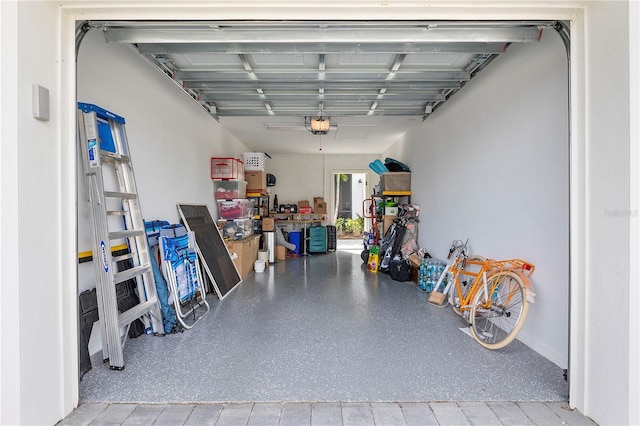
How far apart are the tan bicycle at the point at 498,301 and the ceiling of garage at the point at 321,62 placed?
173 centimetres

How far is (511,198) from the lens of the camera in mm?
2619

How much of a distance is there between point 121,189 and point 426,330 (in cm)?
297

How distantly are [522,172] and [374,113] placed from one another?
2.39 metres

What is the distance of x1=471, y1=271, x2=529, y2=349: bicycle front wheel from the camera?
235cm

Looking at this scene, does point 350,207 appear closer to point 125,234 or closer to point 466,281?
point 466,281

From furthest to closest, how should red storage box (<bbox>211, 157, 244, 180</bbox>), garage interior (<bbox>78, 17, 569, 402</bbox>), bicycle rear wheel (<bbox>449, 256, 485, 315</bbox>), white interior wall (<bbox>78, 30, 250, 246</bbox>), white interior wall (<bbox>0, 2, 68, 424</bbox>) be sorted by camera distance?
red storage box (<bbox>211, 157, 244, 180</bbox>) < bicycle rear wheel (<bbox>449, 256, 485, 315</bbox>) < white interior wall (<bbox>78, 30, 250, 246</bbox>) < garage interior (<bbox>78, 17, 569, 402</bbox>) < white interior wall (<bbox>0, 2, 68, 424</bbox>)

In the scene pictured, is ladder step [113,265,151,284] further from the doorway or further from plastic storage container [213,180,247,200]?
the doorway

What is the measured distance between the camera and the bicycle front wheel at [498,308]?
2.35 metres

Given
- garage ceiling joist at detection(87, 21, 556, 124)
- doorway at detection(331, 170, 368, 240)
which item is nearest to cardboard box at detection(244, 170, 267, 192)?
garage ceiling joist at detection(87, 21, 556, 124)

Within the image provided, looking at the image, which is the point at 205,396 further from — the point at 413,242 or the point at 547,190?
the point at 413,242

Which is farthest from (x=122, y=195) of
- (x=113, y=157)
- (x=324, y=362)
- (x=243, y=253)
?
(x=243, y=253)

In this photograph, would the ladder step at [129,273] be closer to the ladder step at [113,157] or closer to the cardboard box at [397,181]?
the ladder step at [113,157]

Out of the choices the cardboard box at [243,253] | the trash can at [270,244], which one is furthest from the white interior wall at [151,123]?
the trash can at [270,244]

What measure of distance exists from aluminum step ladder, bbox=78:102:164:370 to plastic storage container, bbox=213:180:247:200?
7.91 feet
